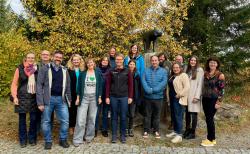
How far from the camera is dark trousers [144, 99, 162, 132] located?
7.23 metres

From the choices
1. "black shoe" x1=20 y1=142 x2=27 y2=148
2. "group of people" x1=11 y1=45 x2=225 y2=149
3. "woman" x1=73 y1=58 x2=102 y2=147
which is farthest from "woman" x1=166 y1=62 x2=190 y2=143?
"black shoe" x1=20 y1=142 x2=27 y2=148

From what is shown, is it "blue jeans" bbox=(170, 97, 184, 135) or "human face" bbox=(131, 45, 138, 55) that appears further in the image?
"human face" bbox=(131, 45, 138, 55)

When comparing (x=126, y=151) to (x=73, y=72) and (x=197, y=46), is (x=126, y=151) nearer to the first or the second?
(x=73, y=72)

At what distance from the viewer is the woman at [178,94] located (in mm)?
7070

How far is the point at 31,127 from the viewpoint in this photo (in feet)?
22.1

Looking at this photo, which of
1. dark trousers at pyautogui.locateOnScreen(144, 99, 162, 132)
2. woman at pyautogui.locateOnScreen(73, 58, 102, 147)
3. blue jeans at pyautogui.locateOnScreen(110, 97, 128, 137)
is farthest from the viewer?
dark trousers at pyautogui.locateOnScreen(144, 99, 162, 132)

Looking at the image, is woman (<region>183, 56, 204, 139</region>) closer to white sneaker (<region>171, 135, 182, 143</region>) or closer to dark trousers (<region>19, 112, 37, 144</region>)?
white sneaker (<region>171, 135, 182, 143</region>)

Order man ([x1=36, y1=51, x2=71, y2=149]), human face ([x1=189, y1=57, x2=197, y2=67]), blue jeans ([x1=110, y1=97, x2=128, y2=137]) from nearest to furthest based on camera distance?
man ([x1=36, y1=51, x2=71, y2=149]), blue jeans ([x1=110, y1=97, x2=128, y2=137]), human face ([x1=189, y1=57, x2=197, y2=67])

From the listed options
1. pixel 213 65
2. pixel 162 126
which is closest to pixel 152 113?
pixel 162 126

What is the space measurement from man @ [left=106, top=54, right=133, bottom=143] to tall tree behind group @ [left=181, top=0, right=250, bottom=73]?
6455mm

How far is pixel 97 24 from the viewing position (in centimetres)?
1157

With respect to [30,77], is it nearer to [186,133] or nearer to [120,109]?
[120,109]

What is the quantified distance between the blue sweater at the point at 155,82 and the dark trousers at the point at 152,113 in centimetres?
14

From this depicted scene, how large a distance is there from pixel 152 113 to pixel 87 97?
1590 mm
